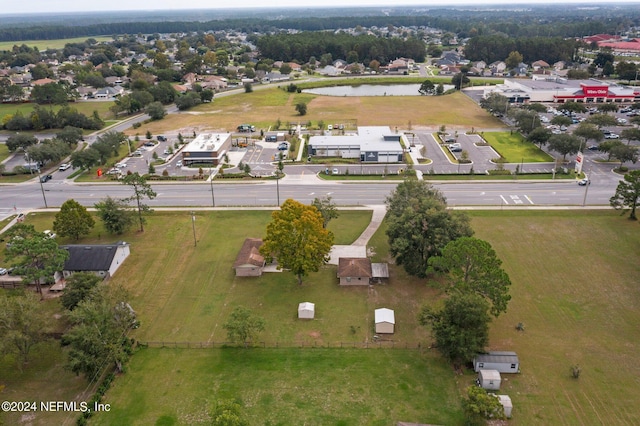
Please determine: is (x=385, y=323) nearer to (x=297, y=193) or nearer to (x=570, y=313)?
(x=570, y=313)

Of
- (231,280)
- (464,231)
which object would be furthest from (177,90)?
(464,231)

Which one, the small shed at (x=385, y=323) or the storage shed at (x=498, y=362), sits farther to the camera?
the small shed at (x=385, y=323)

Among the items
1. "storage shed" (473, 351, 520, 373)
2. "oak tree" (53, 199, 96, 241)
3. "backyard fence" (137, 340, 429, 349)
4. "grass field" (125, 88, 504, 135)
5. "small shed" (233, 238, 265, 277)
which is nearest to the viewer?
"storage shed" (473, 351, 520, 373)

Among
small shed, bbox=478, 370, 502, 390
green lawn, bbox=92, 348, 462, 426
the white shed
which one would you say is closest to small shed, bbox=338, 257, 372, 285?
the white shed

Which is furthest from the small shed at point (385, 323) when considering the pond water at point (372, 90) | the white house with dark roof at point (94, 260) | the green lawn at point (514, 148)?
the pond water at point (372, 90)

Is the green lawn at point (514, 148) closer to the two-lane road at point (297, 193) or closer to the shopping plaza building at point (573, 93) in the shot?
the two-lane road at point (297, 193)

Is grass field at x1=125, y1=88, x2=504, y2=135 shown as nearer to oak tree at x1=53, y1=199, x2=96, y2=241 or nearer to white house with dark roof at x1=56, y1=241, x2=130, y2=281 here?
oak tree at x1=53, y1=199, x2=96, y2=241

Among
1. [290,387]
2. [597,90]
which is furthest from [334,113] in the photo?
[290,387]
